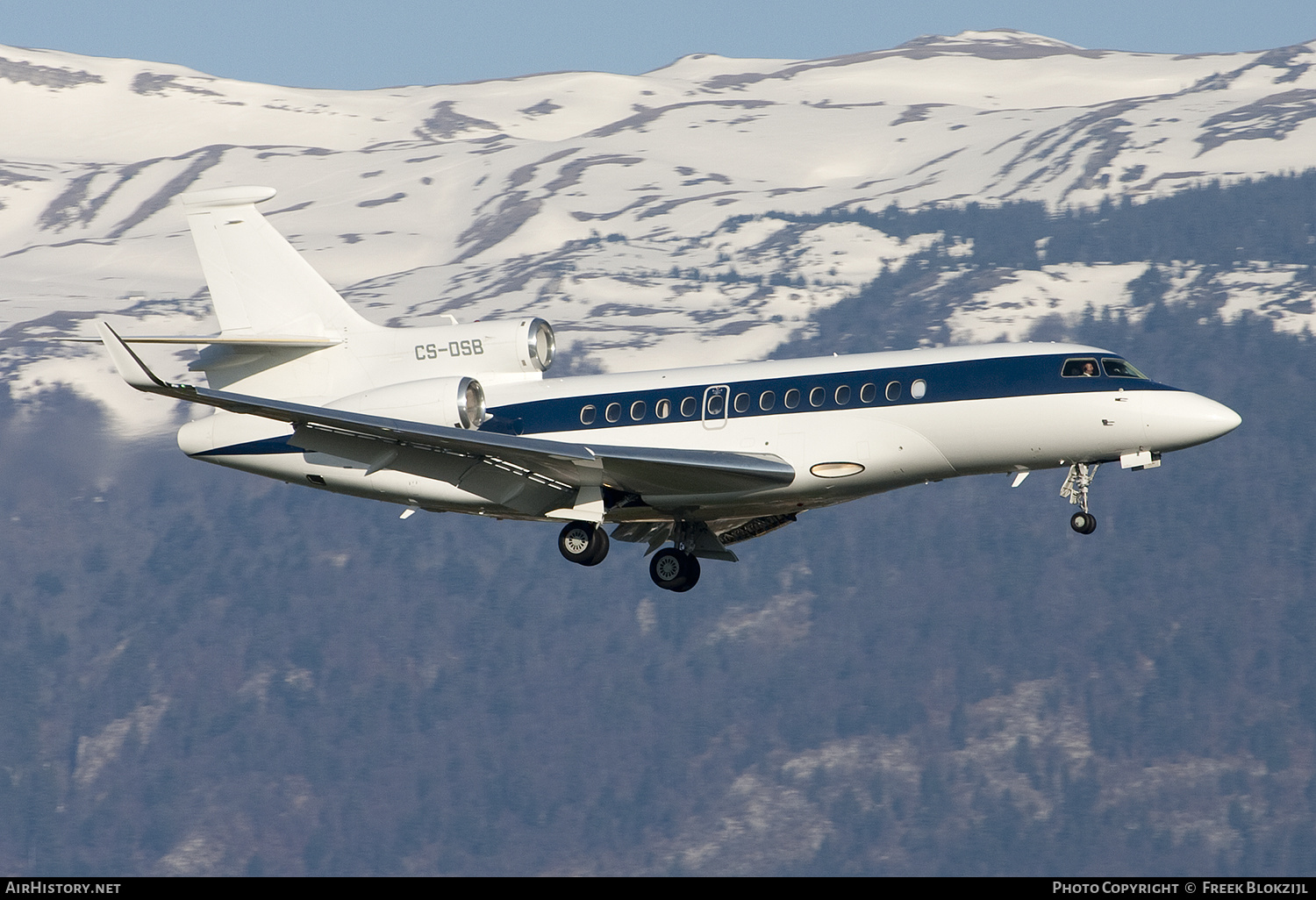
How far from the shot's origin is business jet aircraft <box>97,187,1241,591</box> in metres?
26.6

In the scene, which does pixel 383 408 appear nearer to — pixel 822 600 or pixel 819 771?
pixel 819 771

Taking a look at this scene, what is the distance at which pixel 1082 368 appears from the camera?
1059 inches

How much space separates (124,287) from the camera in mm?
192375

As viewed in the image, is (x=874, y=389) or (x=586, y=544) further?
(x=586, y=544)

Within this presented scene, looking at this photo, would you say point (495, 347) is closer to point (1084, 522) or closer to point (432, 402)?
point (432, 402)

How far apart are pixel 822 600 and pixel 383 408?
13246 cm

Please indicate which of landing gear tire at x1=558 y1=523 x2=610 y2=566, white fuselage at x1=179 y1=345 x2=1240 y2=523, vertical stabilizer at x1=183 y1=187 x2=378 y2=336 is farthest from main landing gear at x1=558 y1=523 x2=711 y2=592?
vertical stabilizer at x1=183 y1=187 x2=378 y2=336

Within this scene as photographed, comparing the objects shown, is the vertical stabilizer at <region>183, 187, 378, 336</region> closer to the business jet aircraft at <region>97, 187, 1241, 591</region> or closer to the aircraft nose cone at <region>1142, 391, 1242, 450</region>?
the business jet aircraft at <region>97, 187, 1241, 591</region>

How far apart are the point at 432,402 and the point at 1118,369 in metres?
11.0

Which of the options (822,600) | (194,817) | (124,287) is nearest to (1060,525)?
(822,600)

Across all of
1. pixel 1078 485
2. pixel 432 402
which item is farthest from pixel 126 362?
pixel 1078 485

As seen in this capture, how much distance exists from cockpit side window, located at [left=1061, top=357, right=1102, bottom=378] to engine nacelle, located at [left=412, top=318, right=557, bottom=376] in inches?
349

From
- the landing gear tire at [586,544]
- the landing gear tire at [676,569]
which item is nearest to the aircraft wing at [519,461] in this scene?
the landing gear tire at [586,544]

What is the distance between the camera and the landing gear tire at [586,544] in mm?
Result: 28453
